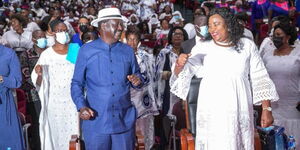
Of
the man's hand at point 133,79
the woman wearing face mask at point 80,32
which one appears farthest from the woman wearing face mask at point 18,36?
the man's hand at point 133,79

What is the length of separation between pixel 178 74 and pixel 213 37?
42cm

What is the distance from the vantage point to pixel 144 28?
1577 centimetres

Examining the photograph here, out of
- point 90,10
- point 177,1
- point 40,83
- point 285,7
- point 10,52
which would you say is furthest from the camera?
point 177,1

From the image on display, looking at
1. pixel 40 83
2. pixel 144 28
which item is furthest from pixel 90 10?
pixel 40 83

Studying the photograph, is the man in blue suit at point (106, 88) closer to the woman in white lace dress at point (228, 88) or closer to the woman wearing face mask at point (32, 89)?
the woman in white lace dress at point (228, 88)

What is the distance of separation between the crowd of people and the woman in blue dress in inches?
0.4

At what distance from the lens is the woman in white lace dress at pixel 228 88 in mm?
4238

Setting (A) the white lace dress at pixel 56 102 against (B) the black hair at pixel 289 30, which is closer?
(A) the white lace dress at pixel 56 102

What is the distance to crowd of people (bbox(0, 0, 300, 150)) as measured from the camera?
168 inches

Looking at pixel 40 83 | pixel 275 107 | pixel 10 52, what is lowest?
pixel 275 107

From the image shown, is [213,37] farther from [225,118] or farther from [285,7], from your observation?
[285,7]

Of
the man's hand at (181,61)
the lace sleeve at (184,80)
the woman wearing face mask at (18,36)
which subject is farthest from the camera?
the woman wearing face mask at (18,36)

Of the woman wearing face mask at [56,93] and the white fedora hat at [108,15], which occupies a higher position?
the white fedora hat at [108,15]

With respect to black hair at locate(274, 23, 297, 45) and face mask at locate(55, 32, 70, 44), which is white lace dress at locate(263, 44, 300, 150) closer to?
black hair at locate(274, 23, 297, 45)
